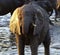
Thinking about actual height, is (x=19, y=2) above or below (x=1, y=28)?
above

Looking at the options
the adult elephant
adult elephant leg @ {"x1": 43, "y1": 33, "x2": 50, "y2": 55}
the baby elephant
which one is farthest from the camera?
the adult elephant

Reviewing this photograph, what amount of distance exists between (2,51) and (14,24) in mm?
2494

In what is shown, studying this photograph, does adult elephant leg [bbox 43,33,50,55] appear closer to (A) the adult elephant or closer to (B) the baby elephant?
(B) the baby elephant

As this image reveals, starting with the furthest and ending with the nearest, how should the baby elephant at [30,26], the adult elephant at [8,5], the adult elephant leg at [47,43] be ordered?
1. the adult elephant at [8,5]
2. the adult elephant leg at [47,43]
3. the baby elephant at [30,26]

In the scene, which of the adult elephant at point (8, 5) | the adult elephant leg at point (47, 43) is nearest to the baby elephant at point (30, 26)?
the adult elephant leg at point (47, 43)

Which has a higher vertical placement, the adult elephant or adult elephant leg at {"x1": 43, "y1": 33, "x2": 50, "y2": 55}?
the adult elephant

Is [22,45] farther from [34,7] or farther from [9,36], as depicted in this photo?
[9,36]

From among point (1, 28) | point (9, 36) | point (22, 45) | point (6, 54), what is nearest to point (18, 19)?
point (22, 45)

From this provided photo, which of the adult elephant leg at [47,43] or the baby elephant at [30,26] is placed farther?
the adult elephant leg at [47,43]

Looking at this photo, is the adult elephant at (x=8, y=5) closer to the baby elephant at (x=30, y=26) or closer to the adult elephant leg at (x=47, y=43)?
the adult elephant leg at (x=47, y=43)

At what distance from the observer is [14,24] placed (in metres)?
5.79

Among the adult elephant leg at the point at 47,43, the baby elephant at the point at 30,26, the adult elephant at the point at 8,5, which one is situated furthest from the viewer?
the adult elephant at the point at 8,5

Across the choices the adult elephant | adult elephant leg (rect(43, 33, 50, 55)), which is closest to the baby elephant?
adult elephant leg (rect(43, 33, 50, 55))

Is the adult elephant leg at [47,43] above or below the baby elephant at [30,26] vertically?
below
